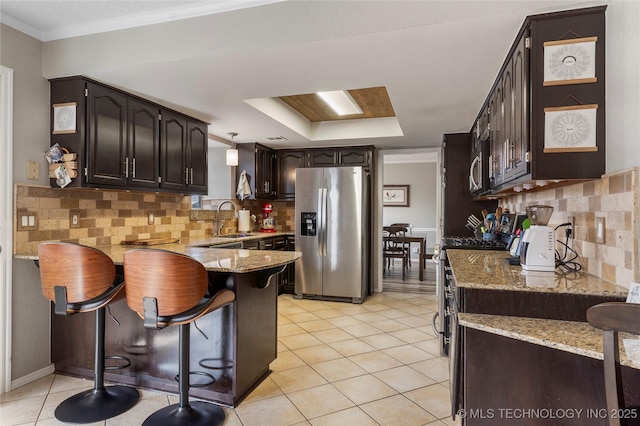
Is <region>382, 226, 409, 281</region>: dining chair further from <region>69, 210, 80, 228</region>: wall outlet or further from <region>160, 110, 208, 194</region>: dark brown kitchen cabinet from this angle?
<region>69, 210, 80, 228</region>: wall outlet

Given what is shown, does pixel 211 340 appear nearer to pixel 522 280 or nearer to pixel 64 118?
pixel 522 280

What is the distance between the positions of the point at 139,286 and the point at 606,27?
262 cm

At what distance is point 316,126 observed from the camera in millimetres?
4902

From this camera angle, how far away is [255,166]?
5012mm

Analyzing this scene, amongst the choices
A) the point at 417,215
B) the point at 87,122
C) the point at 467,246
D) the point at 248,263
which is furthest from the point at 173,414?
the point at 417,215

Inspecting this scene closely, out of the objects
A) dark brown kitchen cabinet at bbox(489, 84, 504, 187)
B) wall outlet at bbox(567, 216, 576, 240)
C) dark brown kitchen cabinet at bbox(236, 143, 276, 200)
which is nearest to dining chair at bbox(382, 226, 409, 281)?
dark brown kitchen cabinet at bbox(236, 143, 276, 200)

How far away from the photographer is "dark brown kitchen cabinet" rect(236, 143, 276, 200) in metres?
5.02

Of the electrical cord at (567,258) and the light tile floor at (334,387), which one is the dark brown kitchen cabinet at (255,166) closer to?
the light tile floor at (334,387)

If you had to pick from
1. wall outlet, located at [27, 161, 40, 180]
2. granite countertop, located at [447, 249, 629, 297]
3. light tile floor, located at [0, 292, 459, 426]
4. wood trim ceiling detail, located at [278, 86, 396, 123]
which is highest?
wood trim ceiling detail, located at [278, 86, 396, 123]

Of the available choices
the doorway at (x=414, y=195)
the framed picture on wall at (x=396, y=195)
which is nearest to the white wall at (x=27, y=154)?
the doorway at (x=414, y=195)

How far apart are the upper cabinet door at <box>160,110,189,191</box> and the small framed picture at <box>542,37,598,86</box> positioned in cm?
301

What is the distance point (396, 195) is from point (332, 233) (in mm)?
4247

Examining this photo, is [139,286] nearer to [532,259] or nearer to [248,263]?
[248,263]

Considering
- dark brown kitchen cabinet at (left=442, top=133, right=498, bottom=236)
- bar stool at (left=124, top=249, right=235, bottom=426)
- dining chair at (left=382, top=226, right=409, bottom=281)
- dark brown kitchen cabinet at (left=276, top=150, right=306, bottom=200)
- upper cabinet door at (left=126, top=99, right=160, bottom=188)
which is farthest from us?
dining chair at (left=382, top=226, right=409, bottom=281)
